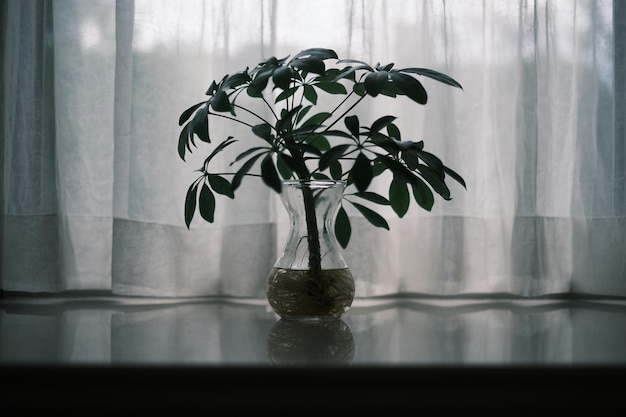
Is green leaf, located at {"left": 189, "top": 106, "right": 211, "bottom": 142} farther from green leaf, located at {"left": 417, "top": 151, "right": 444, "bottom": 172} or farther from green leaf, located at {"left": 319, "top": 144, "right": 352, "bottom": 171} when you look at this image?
green leaf, located at {"left": 417, "top": 151, "right": 444, "bottom": 172}

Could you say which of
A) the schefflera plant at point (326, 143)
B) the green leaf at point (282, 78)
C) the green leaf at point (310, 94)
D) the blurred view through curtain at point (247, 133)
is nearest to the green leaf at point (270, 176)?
the schefflera plant at point (326, 143)

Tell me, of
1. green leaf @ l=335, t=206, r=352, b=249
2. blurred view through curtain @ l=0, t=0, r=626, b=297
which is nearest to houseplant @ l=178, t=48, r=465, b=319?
green leaf @ l=335, t=206, r=352, b=249

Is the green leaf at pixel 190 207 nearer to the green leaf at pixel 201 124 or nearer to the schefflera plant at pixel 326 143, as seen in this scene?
the schefflera plant at pixel 326 143

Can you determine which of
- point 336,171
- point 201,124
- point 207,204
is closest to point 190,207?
point 207,204

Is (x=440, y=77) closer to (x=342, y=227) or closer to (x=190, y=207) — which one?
(x=342, y=227)

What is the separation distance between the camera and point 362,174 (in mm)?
756

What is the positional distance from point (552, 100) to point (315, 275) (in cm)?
67

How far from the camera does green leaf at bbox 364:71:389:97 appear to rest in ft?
2.60

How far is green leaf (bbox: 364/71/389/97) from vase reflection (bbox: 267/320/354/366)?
12.9 inches

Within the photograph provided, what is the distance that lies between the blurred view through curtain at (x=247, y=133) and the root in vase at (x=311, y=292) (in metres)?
0.29

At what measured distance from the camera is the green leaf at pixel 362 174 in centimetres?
74

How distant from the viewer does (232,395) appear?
0.65 m

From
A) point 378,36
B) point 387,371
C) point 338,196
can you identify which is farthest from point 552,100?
point 387,371

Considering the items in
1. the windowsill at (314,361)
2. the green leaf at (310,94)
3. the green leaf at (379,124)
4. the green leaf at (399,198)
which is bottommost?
the windowsill at (314,361)
